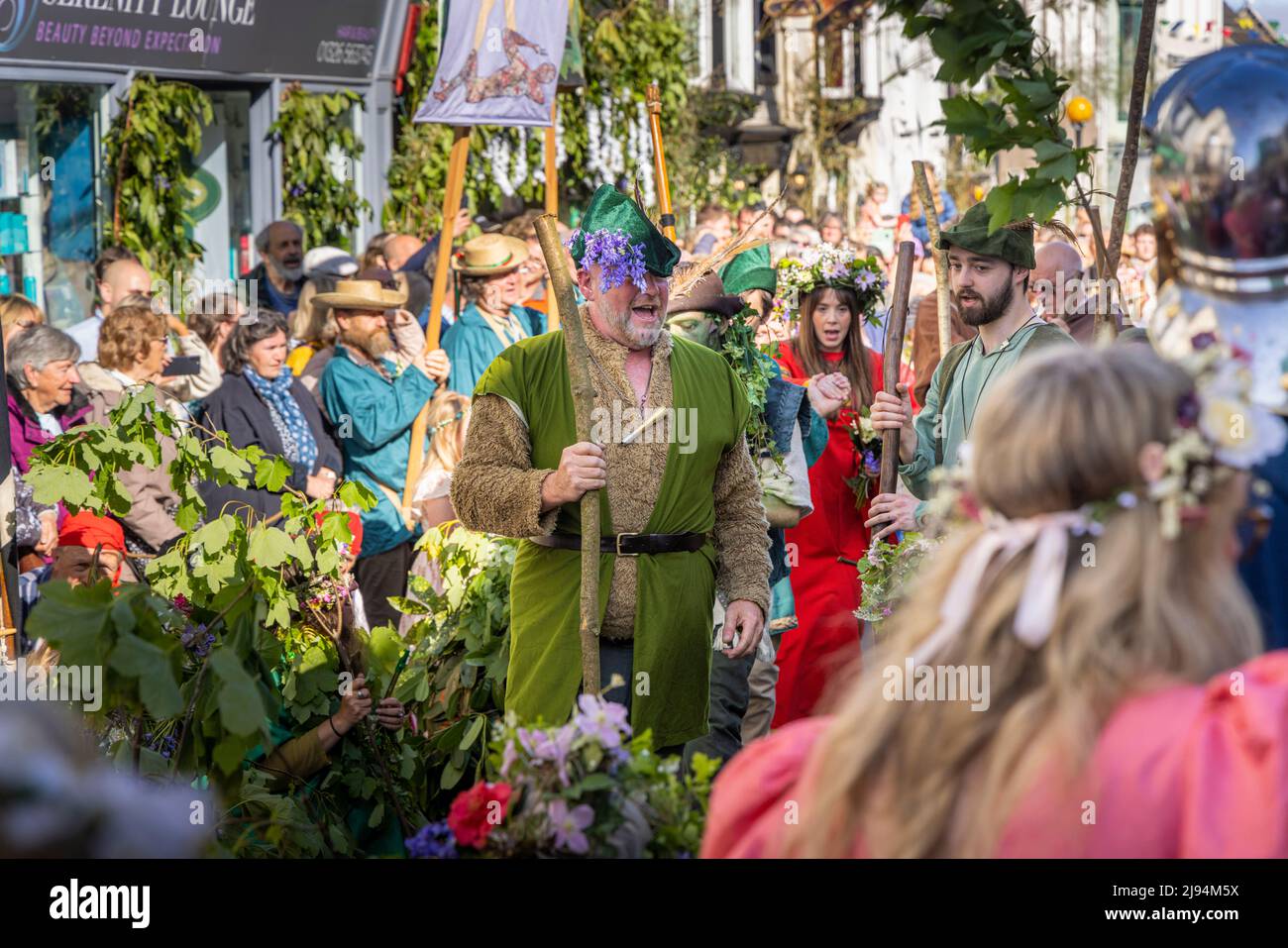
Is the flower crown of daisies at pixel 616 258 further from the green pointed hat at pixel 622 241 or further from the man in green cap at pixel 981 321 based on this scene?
the man in green cap at pixel 981 321

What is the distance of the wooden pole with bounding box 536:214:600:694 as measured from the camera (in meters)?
4.13

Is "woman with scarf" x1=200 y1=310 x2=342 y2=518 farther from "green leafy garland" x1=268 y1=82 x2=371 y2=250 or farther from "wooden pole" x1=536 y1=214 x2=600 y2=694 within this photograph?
"green leafy garland" x1=268 y1=82 x2=371 y2=250

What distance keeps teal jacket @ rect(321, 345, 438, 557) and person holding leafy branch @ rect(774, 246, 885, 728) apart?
180 centimetres

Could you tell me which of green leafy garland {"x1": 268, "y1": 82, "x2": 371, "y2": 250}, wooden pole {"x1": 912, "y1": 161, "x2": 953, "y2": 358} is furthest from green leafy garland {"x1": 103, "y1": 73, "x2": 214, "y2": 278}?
wooden pole {"x1": 912, "y1": 161, "x2": 953, "y2": 358}

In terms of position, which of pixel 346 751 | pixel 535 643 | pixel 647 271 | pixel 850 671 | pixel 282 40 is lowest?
pixel 346 751

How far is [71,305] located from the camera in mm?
11180

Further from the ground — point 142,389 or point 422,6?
point 422,6

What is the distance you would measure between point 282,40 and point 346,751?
9231mm

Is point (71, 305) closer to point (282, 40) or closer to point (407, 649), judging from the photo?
point (282, 40)

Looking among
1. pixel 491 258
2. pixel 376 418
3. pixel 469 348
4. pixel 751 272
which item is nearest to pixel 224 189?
pixel 491 258

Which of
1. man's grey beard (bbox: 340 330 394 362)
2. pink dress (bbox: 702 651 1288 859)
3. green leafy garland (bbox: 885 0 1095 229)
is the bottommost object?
pink dress (bbox: 702 651 1288 859)
